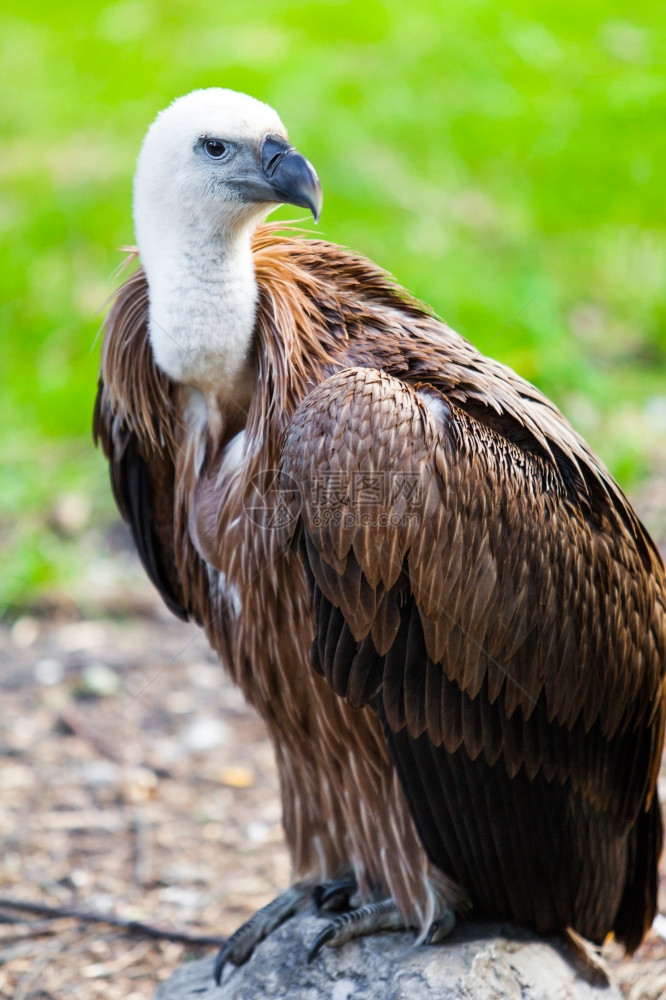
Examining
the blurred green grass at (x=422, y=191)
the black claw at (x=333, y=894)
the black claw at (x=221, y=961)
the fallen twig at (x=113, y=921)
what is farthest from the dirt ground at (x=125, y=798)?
the black claw at (x=333, y=894)

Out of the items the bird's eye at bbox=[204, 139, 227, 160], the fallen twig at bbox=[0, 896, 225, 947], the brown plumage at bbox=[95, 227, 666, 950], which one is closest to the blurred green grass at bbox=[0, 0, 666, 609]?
the fallen twig at bbox=[0, 896, 225, 947]

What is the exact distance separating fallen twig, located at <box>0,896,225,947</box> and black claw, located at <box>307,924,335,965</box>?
769 millimetres

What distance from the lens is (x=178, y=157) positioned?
107 inches

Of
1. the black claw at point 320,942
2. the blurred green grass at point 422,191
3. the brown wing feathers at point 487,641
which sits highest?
the blurred green grass at point 422,191

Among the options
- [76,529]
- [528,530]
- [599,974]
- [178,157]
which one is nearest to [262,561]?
[528,530]

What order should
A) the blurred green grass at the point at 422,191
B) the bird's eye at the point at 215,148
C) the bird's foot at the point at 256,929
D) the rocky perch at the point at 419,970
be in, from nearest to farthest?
the bird's eye at the point at 215,148 → the rocky perch at the point at 419,970 → the bird's foot at the point at 256,929 → the blurred green grass at the point at 422,191

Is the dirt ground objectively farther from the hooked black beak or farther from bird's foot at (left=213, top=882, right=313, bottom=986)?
the hooked black beak

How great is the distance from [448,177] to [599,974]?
6.65 meters

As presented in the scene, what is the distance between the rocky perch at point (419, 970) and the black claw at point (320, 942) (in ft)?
0.05

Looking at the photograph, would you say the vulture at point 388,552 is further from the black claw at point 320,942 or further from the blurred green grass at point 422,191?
the blurred green grass at point 422,191

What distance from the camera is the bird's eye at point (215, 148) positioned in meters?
2.73

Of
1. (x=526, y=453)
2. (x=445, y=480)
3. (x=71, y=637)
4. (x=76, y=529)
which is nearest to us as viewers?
(x=445, y=480)

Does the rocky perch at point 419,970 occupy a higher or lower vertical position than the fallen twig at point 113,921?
lower

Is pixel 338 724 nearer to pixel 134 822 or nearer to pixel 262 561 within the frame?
pixel 262 561
